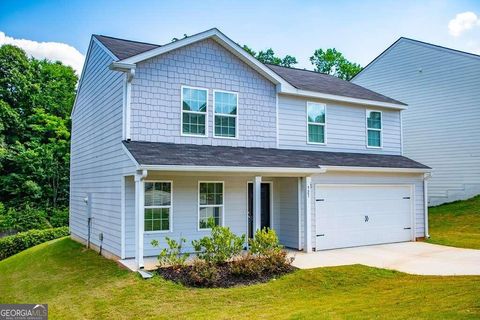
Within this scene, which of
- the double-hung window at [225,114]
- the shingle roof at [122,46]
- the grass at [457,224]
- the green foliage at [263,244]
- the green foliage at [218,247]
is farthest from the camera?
the grass at [457,224]

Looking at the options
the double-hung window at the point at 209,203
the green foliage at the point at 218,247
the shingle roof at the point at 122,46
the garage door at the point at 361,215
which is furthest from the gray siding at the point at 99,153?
the garage door at the point at 361,215

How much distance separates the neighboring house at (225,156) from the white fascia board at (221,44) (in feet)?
0.12

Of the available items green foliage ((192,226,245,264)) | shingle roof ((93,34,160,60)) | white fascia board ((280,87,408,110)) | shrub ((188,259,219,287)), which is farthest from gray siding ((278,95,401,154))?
shrub ((188,259,219,287))

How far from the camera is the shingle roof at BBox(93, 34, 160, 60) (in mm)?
12192

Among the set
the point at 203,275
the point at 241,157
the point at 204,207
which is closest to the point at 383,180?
the point at 241,157

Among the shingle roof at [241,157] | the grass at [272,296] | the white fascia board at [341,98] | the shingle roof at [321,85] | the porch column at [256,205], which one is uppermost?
the shingle roof at [321,85]

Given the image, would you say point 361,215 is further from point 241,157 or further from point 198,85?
point 198,85

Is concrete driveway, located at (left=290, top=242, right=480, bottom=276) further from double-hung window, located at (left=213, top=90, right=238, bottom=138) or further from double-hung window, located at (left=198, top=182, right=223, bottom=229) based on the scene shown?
double-hung window, located at (left=213, top=90, right=238, bottom=138)

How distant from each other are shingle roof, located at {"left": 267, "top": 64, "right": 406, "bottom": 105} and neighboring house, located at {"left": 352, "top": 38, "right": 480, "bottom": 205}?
18.9 ft

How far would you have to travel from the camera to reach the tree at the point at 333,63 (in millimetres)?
42125

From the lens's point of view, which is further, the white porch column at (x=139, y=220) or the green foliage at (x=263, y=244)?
the green foliage at (x=263, y=244)

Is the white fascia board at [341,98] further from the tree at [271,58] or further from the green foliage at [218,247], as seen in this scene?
the tree at [271,58]

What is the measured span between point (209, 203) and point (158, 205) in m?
1.62

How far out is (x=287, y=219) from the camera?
13.5m
